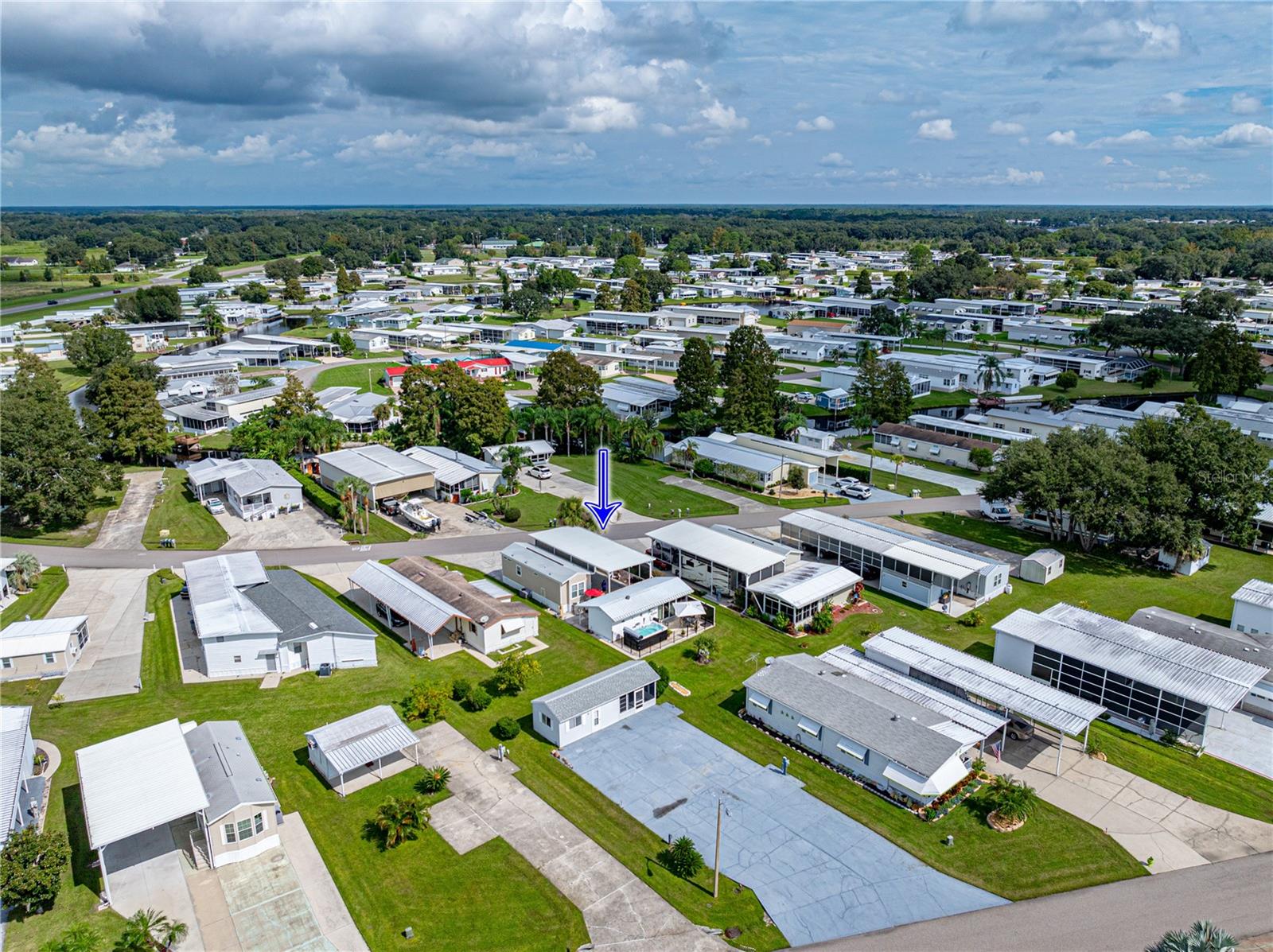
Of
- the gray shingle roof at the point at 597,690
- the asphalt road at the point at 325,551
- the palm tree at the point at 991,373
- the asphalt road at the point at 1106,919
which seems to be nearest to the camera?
the asphalt road at the point at 1106,919

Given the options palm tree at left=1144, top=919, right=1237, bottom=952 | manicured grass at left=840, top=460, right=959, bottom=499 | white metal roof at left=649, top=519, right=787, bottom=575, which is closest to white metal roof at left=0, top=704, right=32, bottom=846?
white metal roof at left=649, top=519, right=787, bottom=575

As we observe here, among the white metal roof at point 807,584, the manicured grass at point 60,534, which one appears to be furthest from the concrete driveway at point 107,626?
the white metal roof at point 807,584

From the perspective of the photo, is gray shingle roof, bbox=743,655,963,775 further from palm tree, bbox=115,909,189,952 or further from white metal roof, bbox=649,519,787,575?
palm tree, bbox=115,909,189,952

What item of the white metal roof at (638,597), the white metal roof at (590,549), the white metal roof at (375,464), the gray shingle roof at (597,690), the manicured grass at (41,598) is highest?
the white metal roof at (375,464)

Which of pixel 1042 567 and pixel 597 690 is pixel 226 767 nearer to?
pixel 597 690

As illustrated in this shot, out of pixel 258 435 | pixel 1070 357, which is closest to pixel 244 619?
pixel 258 435

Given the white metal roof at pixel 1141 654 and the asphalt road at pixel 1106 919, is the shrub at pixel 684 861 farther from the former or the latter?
the white metal roof at pixel 1141 654
